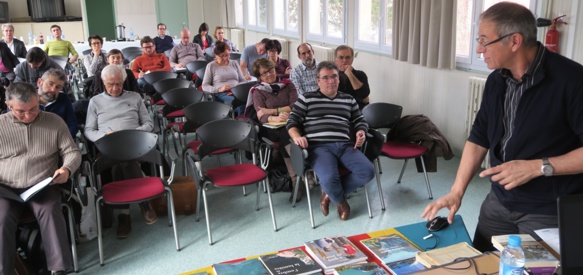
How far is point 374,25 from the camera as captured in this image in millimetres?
7184

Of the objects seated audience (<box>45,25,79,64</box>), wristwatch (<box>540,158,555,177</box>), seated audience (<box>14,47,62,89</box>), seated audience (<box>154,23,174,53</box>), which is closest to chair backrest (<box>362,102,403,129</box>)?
wristwatch (<box>540,158,555,177</box>)

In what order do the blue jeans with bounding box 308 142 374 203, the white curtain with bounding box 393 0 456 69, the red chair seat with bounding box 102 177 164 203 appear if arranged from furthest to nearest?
the white curtain with bounding box 393 0 456 69 < the blue jeans with bounding box 308 142 374 203 < the red chair seat with bounding box 102 177 164 203

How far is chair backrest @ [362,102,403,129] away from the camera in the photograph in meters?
4.61

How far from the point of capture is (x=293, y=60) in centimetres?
1015

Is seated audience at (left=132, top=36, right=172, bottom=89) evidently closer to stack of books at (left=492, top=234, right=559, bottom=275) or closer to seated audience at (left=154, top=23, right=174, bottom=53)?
seated audience at (left=154, top=23, right=174, bottom=53)

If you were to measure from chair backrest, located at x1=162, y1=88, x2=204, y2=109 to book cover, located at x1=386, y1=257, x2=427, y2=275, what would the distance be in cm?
411

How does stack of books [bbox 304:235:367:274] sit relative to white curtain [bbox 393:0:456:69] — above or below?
below

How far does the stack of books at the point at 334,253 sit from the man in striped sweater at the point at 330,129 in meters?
1.76

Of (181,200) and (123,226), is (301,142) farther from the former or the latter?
(123,226)

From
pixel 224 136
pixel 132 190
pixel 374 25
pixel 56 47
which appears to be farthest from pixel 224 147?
pixel 56 47

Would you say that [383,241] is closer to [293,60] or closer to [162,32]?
[293,60]

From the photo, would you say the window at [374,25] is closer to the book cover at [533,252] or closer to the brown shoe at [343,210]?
the brown shoe at [343,210]

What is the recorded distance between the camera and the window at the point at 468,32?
16.5 ft

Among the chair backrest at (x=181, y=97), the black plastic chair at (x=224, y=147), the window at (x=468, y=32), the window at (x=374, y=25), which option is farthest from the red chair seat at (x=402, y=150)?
the window at (x=374, y=25)
